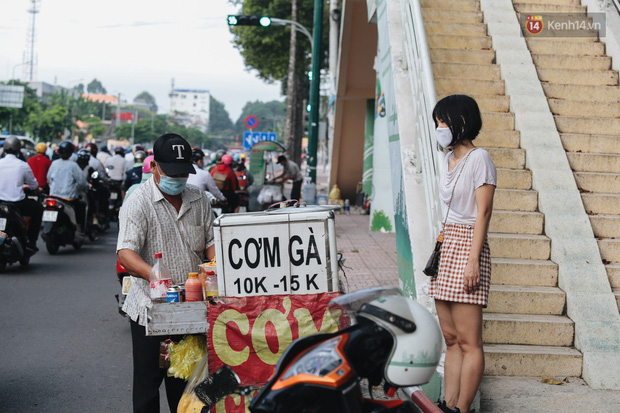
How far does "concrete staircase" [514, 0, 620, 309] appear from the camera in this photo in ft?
20.9

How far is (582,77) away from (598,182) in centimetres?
175

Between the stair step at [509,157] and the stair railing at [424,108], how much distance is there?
2.61ft

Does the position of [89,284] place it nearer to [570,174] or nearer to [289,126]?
[570,174]

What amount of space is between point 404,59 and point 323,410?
19.5 feet

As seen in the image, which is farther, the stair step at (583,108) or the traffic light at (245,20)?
the traffic light at (245,20)

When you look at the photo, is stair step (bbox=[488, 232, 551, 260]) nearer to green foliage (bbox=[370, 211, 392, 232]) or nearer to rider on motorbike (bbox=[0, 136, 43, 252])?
rider on motorbike (bbox=[0, 136, 43, 252])

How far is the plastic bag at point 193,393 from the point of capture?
363 centimetres

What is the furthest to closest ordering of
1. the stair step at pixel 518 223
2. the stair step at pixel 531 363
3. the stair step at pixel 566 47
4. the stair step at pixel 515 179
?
the stair step at pixel 566 47
the stair step at pixel 515 179
the stair step at pixel 518 223
the stair step at pixel 531 363

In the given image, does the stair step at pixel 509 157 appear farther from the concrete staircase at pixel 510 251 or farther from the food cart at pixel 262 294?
the food cart at pixel 262 294

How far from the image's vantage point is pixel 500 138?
7133 millimetres

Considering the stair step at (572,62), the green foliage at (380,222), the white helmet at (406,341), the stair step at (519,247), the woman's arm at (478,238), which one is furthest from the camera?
the green foliage at (380,222)

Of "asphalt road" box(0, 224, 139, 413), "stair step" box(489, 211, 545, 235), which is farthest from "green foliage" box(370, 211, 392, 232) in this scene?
"stair step" box(489, 211, 545, 235)

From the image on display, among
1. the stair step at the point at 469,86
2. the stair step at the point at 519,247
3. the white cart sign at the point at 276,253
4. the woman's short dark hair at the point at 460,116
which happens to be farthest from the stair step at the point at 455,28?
the white cart sign at the point at 276,253

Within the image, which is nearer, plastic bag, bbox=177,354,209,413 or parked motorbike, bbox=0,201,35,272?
plastic bag, bbox=177,354,209,413
